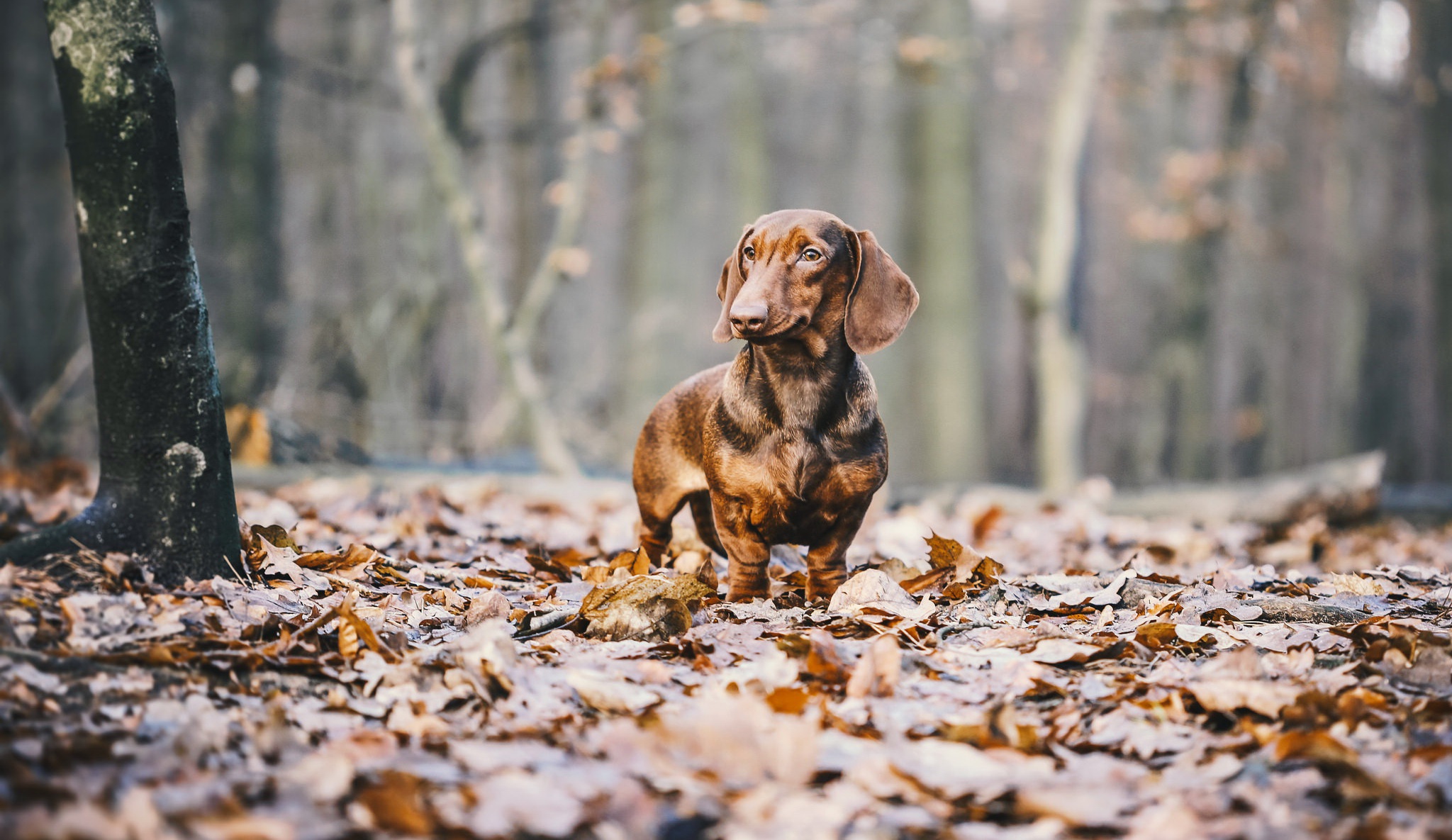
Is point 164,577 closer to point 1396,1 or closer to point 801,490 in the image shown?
point 801,490

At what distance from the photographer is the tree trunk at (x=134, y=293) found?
2676 mm

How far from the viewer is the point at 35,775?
1740mm

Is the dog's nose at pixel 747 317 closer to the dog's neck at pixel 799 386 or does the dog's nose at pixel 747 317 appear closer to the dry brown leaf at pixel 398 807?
the dog's neck at pixel 799 386

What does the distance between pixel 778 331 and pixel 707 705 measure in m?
1.23

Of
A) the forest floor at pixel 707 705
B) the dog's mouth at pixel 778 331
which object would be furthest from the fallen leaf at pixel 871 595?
the dog's mouth at pixel 778 331

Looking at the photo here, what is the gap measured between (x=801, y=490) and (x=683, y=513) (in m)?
1.94

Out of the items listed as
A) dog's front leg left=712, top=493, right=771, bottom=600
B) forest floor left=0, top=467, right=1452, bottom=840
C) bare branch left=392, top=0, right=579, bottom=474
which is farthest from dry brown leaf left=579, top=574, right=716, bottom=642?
bare branch left=392, top=0, right=579, bottom=474

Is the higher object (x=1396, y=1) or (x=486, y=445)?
(x=1396, y=1)

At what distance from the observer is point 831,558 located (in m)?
3.34

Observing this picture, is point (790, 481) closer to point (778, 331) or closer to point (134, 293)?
point (778, 331)

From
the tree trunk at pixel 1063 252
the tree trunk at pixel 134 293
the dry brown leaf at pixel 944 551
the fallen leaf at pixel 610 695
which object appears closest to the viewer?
the fallen leaf at pixel 610 695

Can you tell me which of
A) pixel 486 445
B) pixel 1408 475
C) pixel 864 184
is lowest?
pixel 1408 475

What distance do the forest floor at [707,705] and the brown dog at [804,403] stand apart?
23cm

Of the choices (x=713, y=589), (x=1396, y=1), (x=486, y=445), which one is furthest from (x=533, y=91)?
(x=1396, y=1)
